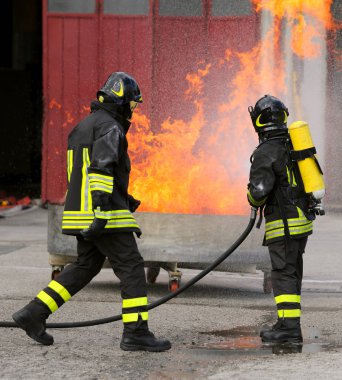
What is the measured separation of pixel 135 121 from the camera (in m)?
11.1

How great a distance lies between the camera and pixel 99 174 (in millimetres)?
6188

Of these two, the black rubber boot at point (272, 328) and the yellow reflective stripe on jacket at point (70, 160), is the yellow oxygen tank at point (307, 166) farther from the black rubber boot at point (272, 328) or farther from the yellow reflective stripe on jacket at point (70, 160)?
the yellow reflective stripe on jacket at point (70, 160)

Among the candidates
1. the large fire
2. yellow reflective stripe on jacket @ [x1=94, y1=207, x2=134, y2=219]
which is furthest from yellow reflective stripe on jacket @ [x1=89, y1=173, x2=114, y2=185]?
the large fire

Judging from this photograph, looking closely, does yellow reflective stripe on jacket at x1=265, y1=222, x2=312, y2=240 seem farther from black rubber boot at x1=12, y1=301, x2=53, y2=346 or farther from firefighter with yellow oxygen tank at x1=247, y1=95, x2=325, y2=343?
black rubber boot at x1=12, y1=301, x2=53, y2=346

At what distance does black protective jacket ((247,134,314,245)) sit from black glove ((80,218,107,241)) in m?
0.98

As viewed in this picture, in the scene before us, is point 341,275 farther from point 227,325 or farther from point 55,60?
point 55,60

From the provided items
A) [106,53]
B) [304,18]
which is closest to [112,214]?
[304,18]

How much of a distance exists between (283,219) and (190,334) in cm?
91

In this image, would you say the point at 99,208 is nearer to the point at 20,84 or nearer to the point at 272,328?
the point at 272,328

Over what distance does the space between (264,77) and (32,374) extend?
25.0 ft

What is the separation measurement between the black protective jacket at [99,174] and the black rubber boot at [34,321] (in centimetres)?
47

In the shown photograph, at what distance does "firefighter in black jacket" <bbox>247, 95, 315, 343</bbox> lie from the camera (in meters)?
6.62

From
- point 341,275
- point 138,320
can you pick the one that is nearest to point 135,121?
point 341,275

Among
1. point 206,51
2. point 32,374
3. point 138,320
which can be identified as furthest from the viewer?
point 206,51
